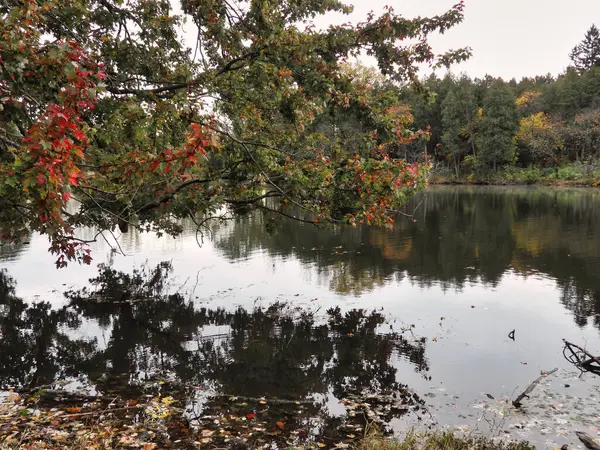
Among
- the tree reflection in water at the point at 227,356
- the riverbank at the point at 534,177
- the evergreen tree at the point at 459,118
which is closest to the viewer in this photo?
the tree reflection in water at the point at 227,356

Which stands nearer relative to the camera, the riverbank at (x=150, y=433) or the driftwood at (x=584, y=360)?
the riverbank at (x=150, y=433)

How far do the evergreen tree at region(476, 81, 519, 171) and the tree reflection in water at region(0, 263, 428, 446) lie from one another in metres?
64.6

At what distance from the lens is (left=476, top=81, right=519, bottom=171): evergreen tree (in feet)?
224

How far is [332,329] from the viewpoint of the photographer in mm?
11984

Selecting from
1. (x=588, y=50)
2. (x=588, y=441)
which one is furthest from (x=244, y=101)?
(x=588, y=50)

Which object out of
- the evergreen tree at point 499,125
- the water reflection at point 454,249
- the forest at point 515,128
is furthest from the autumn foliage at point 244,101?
the evergreen tree at point 499,125

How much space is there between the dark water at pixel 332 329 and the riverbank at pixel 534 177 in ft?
150

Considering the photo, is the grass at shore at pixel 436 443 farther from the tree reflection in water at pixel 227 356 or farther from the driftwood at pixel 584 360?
the driftwood at pixel 584 360

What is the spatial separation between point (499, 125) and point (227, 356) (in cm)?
7091

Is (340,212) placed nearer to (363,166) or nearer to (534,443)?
(363,166)

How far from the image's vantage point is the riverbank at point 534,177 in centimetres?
6184

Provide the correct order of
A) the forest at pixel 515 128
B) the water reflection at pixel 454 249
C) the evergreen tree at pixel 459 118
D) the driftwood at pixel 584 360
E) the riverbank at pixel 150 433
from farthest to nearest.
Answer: the evergreen tree at pixel 459 118 → the forest at pixel 515 128 → the water reflection at pixel 454 249 → the driftwood at pixel 584 360 → the riverbank at pixel 150 433

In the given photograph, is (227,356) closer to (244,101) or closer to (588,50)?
(244,101)

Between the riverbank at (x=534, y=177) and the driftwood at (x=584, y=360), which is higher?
the riverbank at (x=534, y=177)
